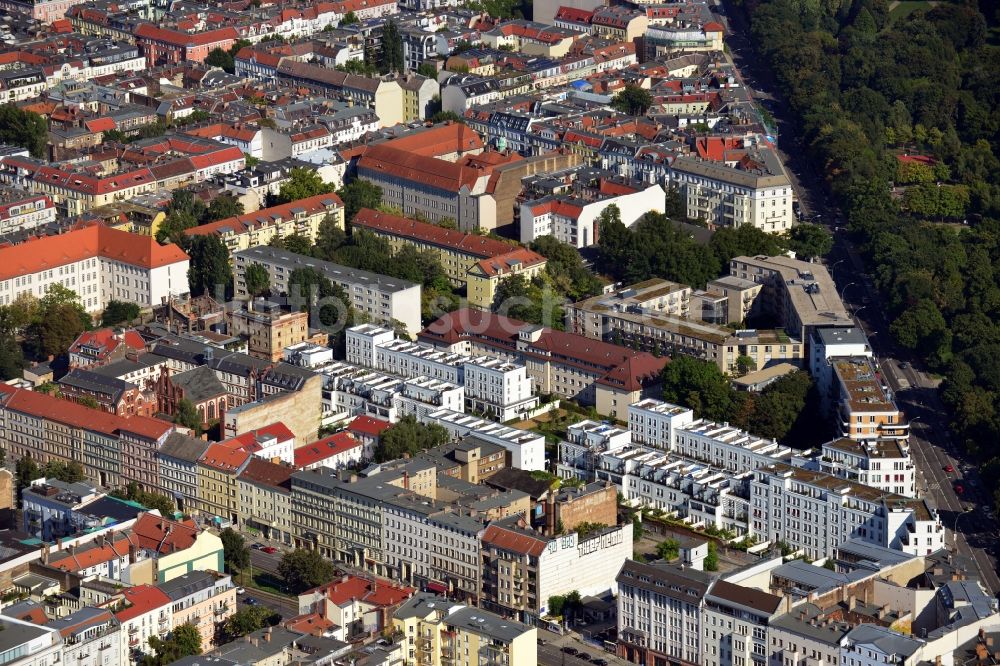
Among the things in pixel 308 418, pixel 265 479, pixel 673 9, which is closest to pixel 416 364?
pixel 308 418

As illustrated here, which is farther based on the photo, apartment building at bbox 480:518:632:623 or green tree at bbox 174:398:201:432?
green tree at bbox 174:398:201:432

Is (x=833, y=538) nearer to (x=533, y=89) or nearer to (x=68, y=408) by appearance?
(x=68, y=408)

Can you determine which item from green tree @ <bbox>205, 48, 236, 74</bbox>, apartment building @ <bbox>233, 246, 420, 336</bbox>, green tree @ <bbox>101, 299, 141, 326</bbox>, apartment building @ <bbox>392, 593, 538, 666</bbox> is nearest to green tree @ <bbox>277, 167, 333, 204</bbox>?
apartment building @ <bbox>233, 246, 420, 336</bbox>

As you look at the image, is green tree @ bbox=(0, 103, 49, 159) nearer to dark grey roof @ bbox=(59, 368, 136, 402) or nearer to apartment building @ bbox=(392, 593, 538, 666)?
dark grey roof @ bbox=(59, 368, 136, 402)

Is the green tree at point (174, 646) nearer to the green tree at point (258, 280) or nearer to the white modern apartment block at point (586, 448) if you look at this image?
the white modern apartment block at point (586, 448)

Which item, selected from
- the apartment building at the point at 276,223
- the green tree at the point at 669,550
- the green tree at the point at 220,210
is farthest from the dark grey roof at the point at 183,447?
the green tree at the point at 220,210

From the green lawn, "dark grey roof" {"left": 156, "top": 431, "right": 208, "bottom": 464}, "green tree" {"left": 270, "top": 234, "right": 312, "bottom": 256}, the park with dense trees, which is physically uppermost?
"dark grey roof" {"left": 156, "top": 431, "right": 208, "bottom": 464}
